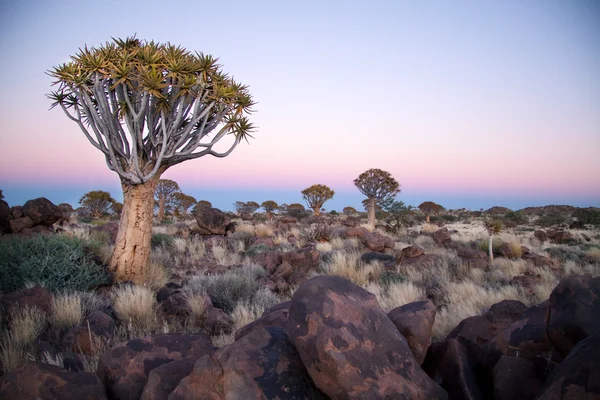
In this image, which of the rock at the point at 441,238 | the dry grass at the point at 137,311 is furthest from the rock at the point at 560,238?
the dry grass at the point at 137,311

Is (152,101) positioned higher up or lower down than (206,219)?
higher up

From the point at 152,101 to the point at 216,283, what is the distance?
189 inches

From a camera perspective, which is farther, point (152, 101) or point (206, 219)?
point (206, 219)

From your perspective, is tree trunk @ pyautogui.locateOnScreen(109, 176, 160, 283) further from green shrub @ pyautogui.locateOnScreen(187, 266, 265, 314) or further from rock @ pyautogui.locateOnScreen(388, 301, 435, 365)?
rock @ pyautogui.locateOnScreen(388, 301, 435, 365)

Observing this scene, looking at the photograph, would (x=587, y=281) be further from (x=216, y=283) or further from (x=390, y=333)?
(x=216, y=283)

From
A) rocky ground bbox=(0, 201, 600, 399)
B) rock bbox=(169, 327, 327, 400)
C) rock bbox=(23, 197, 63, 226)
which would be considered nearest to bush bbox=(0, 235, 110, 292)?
rocky ground bbox=(0, 201, 600, 399)

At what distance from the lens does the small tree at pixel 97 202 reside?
34.6m

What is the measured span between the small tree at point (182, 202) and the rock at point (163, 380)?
130 ft

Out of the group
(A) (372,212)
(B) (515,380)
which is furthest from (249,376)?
(A) (372,212)

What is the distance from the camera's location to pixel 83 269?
7535 mm

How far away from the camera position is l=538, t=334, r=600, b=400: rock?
1624mm

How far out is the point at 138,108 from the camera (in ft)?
28.2

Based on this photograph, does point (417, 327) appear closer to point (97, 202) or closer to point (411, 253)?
point (411, 253)

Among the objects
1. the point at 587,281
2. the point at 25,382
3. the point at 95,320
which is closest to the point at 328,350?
the point at 587,281
